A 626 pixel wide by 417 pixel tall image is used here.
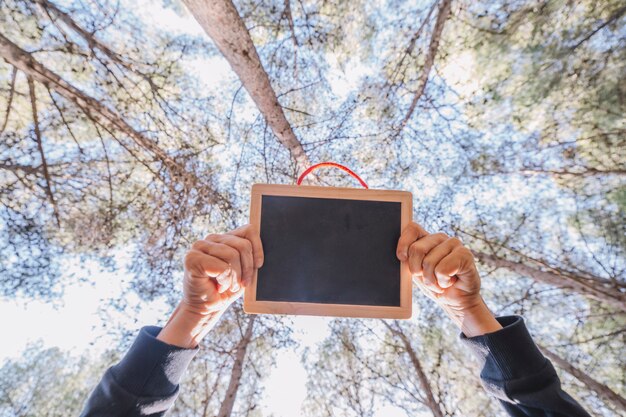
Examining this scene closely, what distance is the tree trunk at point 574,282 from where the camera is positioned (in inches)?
137

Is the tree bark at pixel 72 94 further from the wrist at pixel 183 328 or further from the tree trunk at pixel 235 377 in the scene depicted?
the wrist at pixel 183 328

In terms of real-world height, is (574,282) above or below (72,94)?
below

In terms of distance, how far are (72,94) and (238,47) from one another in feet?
6.82

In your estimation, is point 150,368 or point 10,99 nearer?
point 150,368

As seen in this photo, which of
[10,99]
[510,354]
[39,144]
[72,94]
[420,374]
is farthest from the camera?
[420,374]

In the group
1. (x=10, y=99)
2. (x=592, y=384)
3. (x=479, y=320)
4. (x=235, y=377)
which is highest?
(x=10, y=99)

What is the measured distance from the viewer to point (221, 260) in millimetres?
1236

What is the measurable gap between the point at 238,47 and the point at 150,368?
297 centimetres

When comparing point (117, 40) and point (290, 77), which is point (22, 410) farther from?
point (290, 77)

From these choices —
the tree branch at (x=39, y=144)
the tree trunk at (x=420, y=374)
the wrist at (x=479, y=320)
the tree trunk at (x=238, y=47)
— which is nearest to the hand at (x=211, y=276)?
the wrist at (x=479, y=320)

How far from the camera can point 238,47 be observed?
9.87 ft

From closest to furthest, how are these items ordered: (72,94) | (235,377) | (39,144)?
1. (72,94)
2. (39,144)
3. (235,377)

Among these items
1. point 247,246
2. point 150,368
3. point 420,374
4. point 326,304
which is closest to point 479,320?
point 326,304

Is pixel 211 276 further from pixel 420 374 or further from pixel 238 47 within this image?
pixel 420 374
